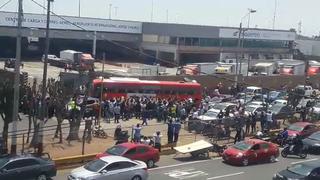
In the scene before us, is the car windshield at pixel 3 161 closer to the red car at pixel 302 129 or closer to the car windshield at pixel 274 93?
the red car at pixel 302 129

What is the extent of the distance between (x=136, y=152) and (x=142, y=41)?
71.2m

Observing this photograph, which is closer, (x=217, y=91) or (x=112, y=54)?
(x=217, y=91)

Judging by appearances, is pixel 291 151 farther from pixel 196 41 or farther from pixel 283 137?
pixel 196 41

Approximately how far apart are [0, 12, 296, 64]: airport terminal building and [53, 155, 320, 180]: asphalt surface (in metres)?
58.6

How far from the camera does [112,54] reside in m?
99.1

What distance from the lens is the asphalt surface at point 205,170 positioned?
26109 mm

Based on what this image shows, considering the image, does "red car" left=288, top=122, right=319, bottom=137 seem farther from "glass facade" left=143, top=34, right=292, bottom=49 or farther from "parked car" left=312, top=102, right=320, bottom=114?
"glass facade" left=143, top=34, right=292, bottom=49

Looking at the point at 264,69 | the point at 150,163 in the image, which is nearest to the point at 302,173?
the point at 150,163

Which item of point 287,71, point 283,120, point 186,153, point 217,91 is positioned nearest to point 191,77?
point 217,91

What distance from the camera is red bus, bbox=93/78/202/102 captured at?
1848 inches

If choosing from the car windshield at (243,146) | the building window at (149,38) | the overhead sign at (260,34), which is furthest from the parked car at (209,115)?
the overhead sign at (260,34)

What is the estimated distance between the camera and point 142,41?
96812 mm

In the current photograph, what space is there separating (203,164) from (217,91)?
28.8m

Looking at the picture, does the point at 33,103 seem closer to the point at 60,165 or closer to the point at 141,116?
the point at 60,165
